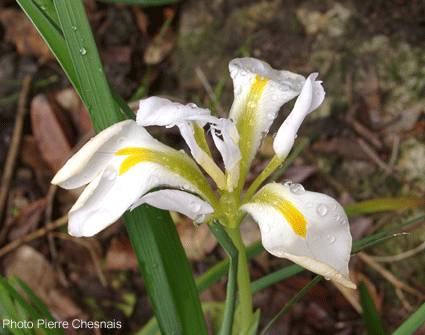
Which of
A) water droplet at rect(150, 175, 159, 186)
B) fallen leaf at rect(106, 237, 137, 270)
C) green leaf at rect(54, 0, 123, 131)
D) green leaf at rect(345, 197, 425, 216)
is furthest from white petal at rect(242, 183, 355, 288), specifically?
fallen leaf at rect(106, 237, 137, 270)

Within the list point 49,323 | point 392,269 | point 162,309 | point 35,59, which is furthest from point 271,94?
point 35,59

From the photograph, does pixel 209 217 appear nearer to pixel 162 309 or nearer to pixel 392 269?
pixel 162 309

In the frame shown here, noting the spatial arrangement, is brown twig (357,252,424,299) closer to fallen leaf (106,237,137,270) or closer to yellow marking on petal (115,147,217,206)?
fallen leaf (106,237,137,270)

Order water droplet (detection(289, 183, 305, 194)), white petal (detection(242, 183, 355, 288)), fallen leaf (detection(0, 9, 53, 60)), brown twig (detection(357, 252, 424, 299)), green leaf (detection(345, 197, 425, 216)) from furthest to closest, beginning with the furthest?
fallen leaf (detection(0, 9, 53, 60))
brown twig (detection(357, 252, 424, 299))
green leaf (detection(345, 197, 425, 216))
water droplet (detection(289, 183, 305, 194))
white petal (detection(242, 183, 355, 288))

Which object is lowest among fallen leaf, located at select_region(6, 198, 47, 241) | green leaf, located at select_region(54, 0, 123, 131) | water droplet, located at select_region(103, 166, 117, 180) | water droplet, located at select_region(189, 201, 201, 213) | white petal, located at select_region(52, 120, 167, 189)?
fallen leaf, located at select_region(6, 198, 47, 241)

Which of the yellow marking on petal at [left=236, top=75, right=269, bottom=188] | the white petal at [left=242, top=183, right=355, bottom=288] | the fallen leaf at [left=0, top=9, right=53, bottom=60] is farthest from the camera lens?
the fallen leaf at [left=0, top=9, right=53, bottom=60]

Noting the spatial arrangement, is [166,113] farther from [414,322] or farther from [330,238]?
[414,322]
